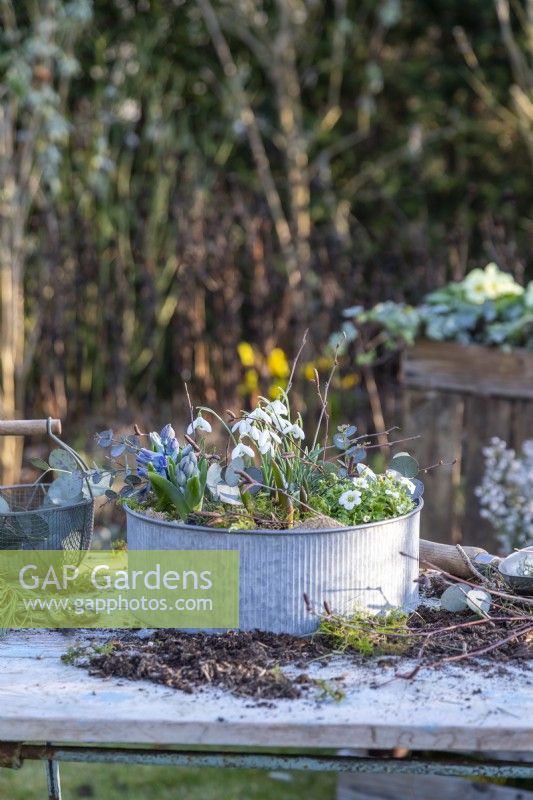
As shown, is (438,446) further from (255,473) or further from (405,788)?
(255,473)

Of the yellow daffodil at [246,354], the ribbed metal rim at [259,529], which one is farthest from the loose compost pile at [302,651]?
the yellow daffodil at [246,354]

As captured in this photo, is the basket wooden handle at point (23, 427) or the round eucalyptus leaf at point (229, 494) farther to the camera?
the basket wooden handle at point (23, 427)

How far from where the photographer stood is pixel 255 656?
53.1 inches

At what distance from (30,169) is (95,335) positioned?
2.66ft

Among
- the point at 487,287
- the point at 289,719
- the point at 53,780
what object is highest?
the point at 487,287

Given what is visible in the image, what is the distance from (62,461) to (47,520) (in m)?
0.15

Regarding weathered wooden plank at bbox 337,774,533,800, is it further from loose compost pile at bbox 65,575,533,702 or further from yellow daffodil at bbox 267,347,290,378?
yellow daffodil at bbox 267,347,290,378

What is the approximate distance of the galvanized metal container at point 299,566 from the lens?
139 centimetres

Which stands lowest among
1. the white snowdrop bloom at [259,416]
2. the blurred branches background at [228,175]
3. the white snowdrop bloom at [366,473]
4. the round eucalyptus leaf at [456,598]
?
the round eucalyptus leaf at [456,598]

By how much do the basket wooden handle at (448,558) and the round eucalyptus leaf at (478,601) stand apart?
0.23m

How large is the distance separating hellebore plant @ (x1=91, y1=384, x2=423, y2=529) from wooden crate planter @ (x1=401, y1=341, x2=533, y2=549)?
5.38 ft

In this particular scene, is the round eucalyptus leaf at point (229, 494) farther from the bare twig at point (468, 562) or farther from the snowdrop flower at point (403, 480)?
the bare twig at point (468, 562)

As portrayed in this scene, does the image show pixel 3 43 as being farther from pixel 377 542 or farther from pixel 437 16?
pixel 377 542

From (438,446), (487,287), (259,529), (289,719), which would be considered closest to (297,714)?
(289,719)
